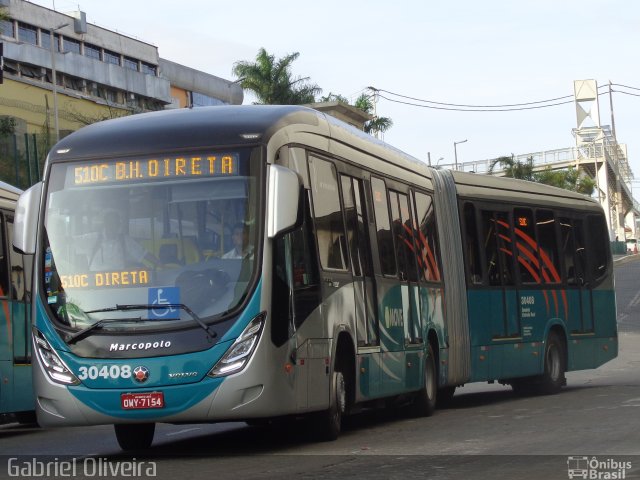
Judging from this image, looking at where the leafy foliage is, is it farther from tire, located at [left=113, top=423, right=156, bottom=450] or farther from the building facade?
tire, located at [left=113, top=423, right=156, bottom=450]

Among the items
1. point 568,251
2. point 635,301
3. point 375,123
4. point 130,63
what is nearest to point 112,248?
point 568,251

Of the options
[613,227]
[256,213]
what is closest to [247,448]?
[256,213]

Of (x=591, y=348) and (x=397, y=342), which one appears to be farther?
(x=591, y=348)

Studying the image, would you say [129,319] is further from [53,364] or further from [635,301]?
[635,301]

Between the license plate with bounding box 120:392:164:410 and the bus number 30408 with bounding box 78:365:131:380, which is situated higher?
the bus number 30408 with bounding box 78:365:131:380

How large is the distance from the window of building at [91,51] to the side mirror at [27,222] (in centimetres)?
7716

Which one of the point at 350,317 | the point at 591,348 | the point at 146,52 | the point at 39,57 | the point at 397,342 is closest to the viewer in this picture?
the point at 350,317

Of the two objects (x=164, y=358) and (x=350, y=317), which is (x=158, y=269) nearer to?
(x=164, y=358)

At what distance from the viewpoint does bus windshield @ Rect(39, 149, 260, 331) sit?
1101 cm

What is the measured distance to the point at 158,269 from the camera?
36.4 ft

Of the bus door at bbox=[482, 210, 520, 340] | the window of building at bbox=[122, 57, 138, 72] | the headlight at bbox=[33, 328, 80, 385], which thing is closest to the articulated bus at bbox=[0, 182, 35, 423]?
the headlight at bbox=[33, 328, 80, 385]

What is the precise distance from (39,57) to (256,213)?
70236 mm

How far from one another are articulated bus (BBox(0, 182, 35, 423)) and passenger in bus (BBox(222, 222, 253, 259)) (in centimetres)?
574

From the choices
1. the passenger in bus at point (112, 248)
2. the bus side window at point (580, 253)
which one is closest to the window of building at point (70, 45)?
the bus side window at point (580, 253)
